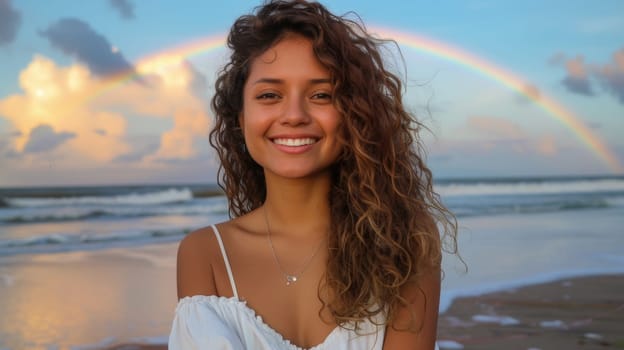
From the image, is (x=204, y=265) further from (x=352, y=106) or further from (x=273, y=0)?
(x=273, y=0)

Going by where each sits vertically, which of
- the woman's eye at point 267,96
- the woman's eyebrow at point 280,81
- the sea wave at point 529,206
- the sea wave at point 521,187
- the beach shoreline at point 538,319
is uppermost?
the sea wave at point 521,187

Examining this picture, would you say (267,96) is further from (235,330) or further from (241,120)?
(235,330)

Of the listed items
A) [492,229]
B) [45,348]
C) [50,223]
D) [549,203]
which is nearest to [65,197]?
[50,223]

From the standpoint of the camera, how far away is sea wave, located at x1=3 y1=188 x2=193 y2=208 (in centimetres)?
1858

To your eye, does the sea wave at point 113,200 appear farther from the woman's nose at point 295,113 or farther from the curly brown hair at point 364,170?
the woman's nose at point 295,113

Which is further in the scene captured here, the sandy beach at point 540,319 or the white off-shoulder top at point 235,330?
the sandy beach at point 540,319

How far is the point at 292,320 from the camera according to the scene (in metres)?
2.62

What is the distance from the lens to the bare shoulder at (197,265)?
262 centimetres

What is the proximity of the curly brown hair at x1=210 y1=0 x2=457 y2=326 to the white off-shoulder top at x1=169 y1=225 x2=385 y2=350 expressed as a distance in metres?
0.08

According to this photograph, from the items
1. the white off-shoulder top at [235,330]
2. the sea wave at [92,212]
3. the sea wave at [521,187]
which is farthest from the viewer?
the sea wave at [521,187]

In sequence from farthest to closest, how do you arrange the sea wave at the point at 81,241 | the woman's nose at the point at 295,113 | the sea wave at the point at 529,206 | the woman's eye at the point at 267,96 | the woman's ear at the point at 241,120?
the sea wave at the point at 529,206 < the sea wave at the point at 81,241 < the woman's ear at the point at 241,120 < the woman's eye at the point at 267,96 < the woman's nose at the point at 295,113

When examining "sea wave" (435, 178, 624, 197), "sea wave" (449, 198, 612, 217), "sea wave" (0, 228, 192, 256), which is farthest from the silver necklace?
"sea wave" (435, 178, 624, 197)

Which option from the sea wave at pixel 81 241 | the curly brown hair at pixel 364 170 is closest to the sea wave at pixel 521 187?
the sea wave at pixel 81 241

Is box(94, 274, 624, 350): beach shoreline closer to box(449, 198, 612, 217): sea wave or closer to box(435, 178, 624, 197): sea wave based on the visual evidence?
box(449, 198, 612, 217): sea wave
